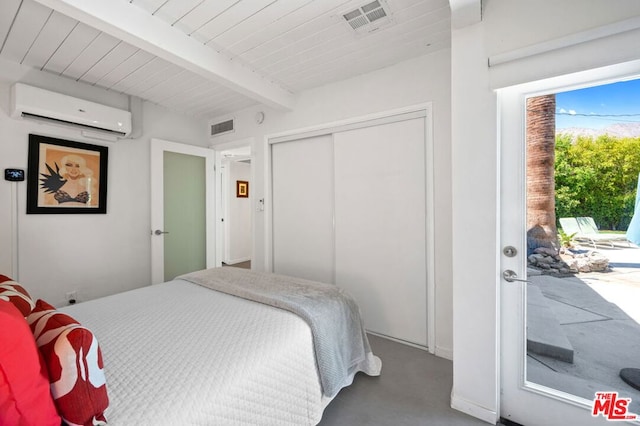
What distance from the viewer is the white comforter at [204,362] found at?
98 cm

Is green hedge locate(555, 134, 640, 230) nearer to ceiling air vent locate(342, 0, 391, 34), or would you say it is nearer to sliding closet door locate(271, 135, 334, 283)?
ceiling air vent locate(342, 0, 391, 34)

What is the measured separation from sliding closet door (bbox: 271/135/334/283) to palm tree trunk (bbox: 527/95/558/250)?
171cm

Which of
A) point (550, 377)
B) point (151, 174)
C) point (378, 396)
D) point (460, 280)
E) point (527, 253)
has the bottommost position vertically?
point (378, 396)

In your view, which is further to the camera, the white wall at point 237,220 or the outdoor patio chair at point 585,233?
the white wall at point 237,220

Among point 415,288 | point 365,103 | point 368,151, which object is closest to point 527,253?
point 415,288

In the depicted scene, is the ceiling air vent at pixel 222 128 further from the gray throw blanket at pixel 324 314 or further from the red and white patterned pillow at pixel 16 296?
the red and white patterned pillow at pixel 16 296

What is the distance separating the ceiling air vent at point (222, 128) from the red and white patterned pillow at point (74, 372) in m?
3.11

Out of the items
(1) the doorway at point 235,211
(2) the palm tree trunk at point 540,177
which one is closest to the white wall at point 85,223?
(1) the doorway at point 235,211

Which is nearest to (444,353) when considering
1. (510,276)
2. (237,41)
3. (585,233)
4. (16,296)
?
(510,276)

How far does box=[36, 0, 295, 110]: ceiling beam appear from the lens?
1548mm

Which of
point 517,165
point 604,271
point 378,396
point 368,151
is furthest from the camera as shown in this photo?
point 368,151

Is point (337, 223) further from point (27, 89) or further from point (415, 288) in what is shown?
point (27, 89)

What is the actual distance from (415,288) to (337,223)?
94cm

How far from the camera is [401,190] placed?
2.48m
